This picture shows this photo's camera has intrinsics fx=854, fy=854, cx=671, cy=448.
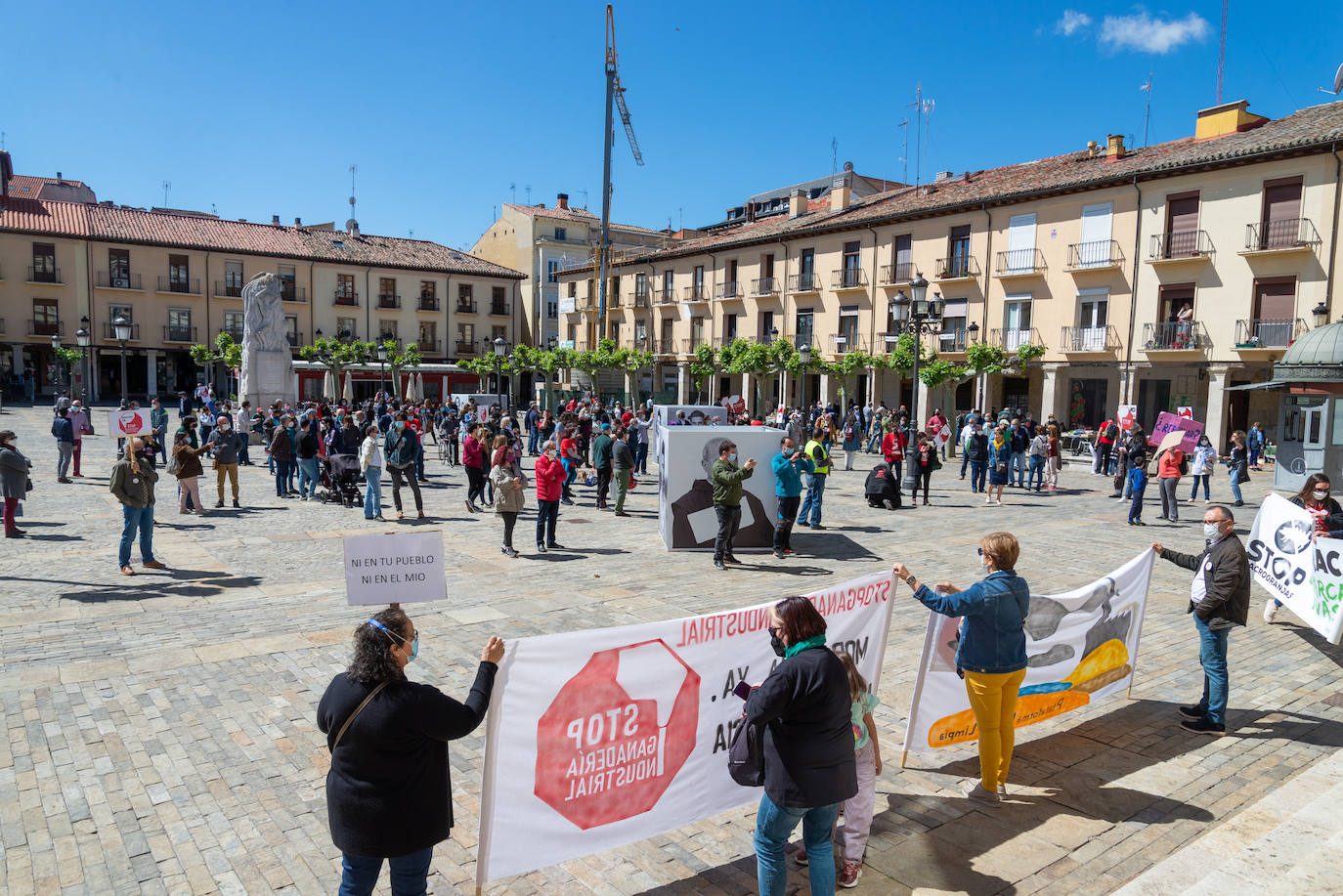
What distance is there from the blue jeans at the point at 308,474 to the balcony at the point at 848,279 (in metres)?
28.0

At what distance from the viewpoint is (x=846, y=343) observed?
39.1 m

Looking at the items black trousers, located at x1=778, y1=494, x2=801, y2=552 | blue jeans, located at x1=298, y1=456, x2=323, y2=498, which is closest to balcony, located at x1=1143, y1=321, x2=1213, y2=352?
black trousers, located at x1=778, y1=494, x2=801, y2=552

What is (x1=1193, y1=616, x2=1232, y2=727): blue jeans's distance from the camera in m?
5.81

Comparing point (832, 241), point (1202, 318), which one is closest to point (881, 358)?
point (832, 241)

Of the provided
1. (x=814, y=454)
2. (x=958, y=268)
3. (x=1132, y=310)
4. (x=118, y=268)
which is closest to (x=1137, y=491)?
(x=814, y=454)

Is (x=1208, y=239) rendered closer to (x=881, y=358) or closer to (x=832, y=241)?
(x=881, y=358)

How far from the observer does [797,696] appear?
3.28 meters

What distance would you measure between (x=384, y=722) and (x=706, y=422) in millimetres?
18447

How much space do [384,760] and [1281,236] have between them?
3177cm

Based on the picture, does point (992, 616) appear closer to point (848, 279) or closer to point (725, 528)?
point (725, 528)

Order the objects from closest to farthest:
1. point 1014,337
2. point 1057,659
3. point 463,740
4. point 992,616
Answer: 1. point 992,616
2. point 1057,659
3. point 463,740
4. point 1014,337

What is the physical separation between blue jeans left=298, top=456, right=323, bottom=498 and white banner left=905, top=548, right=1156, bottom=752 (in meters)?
13.4

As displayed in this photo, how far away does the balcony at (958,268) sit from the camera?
34594 mm

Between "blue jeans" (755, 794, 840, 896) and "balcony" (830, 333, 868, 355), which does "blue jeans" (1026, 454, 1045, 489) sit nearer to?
"blue jeans" (755, 794, 840, 896)
